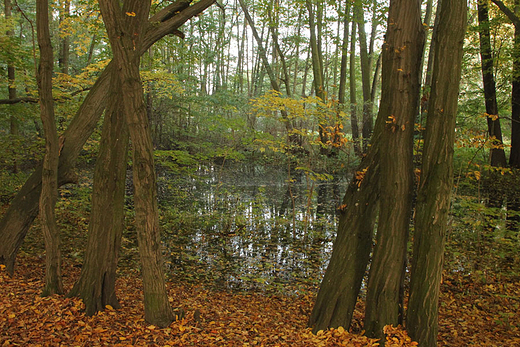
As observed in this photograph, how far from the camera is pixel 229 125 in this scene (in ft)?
27.8

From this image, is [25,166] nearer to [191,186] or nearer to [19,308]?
[191,186]

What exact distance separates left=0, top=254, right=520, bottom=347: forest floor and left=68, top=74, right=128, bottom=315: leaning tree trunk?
0.27 meters

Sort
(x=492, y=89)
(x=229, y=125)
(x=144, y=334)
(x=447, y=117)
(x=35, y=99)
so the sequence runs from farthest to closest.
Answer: (x=492, y=89) < (x=229, y=125) < (x=35, y=99) < (x=144, y=334) < (x=447, y=117)

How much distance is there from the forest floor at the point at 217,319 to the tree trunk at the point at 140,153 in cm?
33

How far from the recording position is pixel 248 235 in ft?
26.9

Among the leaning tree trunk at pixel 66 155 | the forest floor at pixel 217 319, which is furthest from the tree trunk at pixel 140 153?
the leaning tree trunk at pixel 66 155

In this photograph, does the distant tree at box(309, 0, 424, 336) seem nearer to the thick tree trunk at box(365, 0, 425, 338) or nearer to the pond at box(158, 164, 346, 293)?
the thick tree trunk at box(365, 0, 425, 338)

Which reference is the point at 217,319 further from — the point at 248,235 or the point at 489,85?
the point at 489,85

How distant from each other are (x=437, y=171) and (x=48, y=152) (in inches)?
159

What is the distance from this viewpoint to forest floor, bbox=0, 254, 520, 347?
10.7 feet

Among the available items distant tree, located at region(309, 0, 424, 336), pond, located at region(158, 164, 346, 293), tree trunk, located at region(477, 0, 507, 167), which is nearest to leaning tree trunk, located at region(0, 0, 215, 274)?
pond, located at region(158, 164, 346, 293)

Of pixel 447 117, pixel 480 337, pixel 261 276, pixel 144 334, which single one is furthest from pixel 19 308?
pixel 480 337

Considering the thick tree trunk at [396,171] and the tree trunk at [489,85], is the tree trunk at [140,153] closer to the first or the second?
the thick tree trunk at [396,171]

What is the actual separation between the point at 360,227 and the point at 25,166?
50.0 feet
